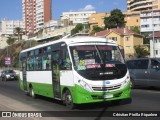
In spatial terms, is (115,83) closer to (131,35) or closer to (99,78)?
(99,78)

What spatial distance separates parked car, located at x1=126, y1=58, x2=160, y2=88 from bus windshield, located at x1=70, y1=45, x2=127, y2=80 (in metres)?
6.38

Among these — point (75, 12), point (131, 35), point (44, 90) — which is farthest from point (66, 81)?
point (75, 12)

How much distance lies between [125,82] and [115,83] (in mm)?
469

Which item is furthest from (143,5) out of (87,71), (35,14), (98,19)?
(87,71)

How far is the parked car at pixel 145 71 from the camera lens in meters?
18.4

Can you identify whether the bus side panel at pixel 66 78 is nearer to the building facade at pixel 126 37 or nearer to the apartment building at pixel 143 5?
the building facade at pixel 126 37

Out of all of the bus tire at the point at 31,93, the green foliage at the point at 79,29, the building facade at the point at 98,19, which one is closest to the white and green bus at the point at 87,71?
the bus tire at the point at 31,93

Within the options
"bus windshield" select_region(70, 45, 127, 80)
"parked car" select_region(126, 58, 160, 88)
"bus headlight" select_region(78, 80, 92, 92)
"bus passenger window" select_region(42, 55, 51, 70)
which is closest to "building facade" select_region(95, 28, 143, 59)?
"parked car" select_region(126, 58, 160, 88)

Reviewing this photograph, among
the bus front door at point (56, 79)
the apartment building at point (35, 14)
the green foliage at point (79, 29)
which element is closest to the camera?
the bus front door at point (56, 79)

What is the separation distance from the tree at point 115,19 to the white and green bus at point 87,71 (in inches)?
3588

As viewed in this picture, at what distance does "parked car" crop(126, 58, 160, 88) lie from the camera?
18438 millimetres

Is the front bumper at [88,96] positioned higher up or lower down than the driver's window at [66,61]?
lower down

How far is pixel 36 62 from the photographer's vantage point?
16.2 metres

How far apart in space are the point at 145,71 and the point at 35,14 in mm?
167312
